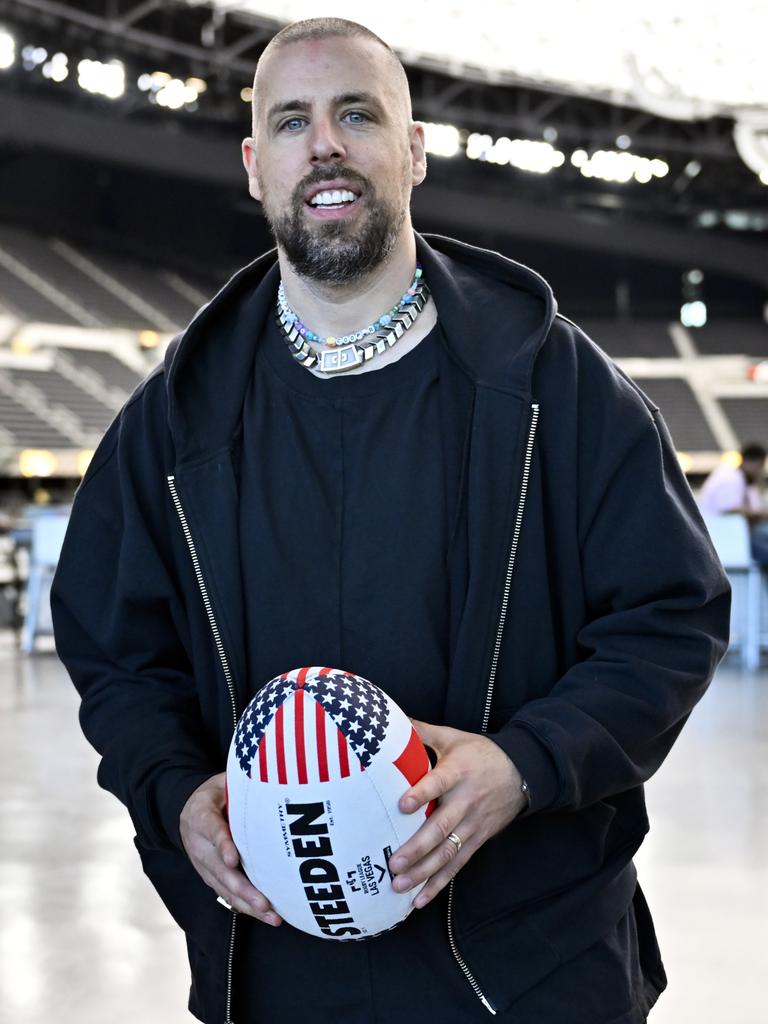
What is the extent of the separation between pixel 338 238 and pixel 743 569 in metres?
7.30

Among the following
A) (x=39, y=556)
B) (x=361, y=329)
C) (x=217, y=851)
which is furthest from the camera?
(x=39, y=556)

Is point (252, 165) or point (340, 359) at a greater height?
point (252, 165)

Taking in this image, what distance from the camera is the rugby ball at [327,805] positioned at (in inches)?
60.0

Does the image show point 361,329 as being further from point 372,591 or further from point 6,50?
point 6,50

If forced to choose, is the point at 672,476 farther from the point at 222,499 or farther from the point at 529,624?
the point at 222,499

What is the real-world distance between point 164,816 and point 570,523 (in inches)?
25.8

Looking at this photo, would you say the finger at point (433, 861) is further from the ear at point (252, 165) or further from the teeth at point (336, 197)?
the ear at point (252, 165)

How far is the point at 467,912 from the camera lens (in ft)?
5.29

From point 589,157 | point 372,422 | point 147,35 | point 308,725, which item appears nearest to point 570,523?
point 372,422

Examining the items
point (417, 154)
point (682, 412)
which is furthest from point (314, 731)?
point (682, 412)

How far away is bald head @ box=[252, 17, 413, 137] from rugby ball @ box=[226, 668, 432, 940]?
817 mm

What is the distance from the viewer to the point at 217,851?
1583mm

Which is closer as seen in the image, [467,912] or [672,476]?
[467,912]

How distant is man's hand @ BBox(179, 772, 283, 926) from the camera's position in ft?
5.10
